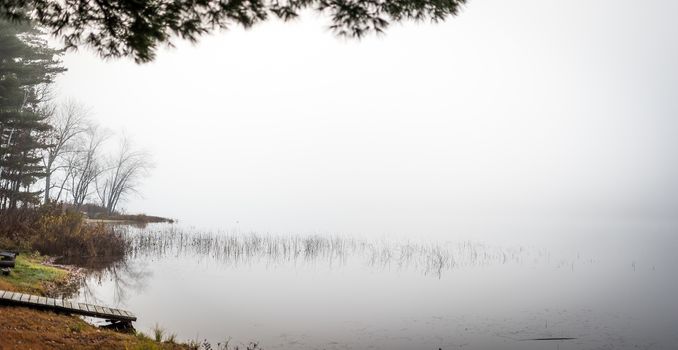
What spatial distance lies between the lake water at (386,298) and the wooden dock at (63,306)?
183 cm

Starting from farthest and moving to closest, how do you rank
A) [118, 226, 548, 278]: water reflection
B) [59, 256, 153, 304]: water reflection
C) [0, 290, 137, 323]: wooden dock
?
[118, 226, 548, 278]: water reflection → [59, 256, 153, 304]: water reflection → [0, 290, 137, 323]: wooden dock

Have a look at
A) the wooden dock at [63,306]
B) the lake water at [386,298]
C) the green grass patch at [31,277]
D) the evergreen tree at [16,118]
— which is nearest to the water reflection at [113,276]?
the lake water at [386,298]

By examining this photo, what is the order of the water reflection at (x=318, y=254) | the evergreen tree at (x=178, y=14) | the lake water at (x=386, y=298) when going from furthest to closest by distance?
1. the water reflection at (x=318, y=254)
2. the lake water at (x=386, y=298)
3. the evergreen tree at (x=178, y=14)

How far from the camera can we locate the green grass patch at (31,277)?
433 inches

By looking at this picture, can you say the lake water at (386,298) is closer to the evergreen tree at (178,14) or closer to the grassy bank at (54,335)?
the grassy bank at (54,335)

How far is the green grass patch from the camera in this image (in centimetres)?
1101

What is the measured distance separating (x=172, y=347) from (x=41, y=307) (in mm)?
2866

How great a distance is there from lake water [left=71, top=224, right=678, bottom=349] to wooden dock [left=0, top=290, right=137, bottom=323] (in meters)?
1.83

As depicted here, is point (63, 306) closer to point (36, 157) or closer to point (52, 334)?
point (52, 334)

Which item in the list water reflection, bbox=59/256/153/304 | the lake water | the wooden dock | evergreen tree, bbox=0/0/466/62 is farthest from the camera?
water reflection, bbox=59/256/153/304

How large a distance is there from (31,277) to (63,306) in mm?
5309

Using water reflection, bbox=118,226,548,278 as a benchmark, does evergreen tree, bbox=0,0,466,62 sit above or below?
above

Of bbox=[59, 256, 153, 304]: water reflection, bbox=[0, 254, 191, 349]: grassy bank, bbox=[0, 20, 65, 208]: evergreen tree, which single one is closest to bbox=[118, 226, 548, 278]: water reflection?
bbox=[59, 256, 153, 304]: water reflection

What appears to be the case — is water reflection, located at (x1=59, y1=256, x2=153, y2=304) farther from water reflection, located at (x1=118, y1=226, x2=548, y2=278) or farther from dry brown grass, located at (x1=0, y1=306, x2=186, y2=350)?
dry brown grass, located at (x1=0, y1=306, x2=186, y2=350)
